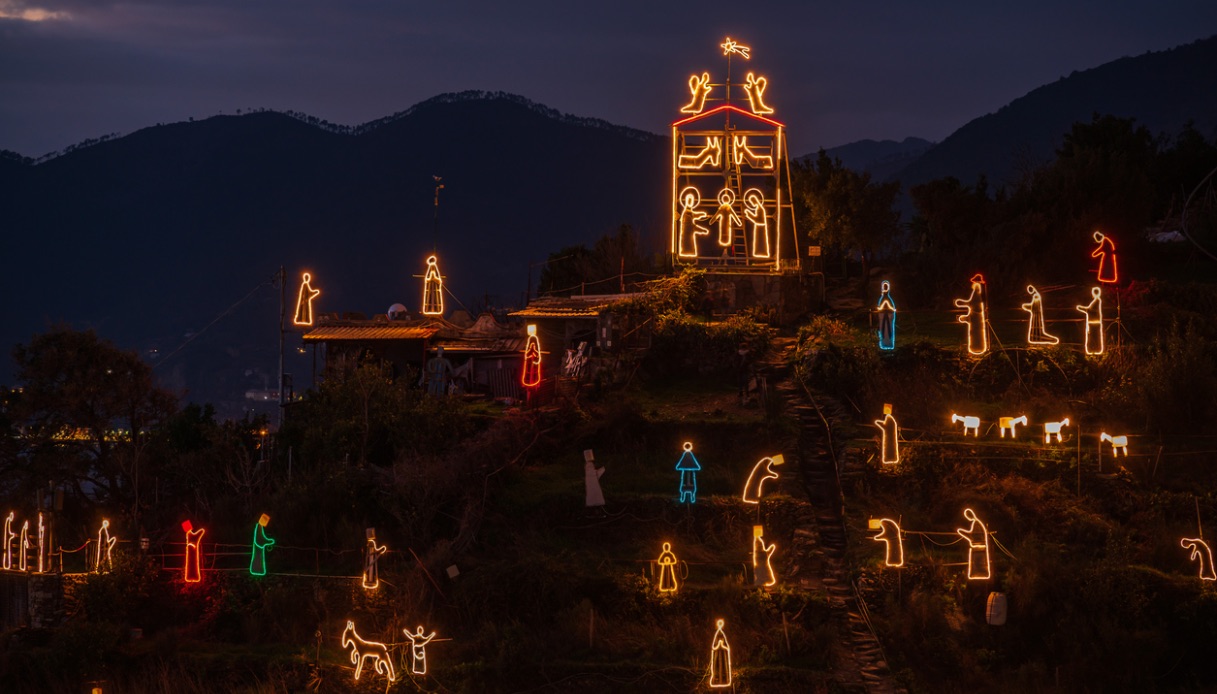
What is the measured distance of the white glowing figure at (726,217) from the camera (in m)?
36.1

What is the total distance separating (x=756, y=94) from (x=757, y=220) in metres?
4.88

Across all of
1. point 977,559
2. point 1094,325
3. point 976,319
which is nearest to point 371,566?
point 977,559

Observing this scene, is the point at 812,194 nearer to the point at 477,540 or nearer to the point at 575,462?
the point at 575,462

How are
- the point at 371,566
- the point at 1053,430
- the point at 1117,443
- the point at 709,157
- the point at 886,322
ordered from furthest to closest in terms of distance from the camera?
the point at 709,157 → the point at 886,322 → the point at 1053,430 → the point at 1117,443 → the point at 371,566

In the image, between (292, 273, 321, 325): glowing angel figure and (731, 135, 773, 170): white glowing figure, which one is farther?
(731, 135, 773, 170): white glowing figure

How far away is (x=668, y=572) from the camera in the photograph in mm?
21281

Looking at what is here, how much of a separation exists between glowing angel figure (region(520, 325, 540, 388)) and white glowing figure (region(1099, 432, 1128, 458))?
1364 centimetres

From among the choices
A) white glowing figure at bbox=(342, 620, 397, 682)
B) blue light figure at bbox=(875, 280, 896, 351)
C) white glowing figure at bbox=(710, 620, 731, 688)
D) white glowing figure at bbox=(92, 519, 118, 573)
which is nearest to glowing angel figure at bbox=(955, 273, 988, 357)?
blue light figure at bbox=(875, 280, 896, 351)

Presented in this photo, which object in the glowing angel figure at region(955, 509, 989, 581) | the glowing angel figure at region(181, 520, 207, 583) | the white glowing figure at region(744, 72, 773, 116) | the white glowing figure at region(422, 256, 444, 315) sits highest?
the white glowing figure at region(744, 72, 773, 116)

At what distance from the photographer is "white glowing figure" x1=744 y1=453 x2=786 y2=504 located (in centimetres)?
2302

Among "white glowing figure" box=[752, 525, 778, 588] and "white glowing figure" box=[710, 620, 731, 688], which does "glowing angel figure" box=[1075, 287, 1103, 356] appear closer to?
"white glowing figure" box=[752, 525, 778, 588]

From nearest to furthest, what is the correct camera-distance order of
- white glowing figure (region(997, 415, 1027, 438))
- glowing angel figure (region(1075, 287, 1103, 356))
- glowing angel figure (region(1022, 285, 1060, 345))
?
1. white glowing figure (region(997, 415, 1027, 438))
2. glowing angel figure (region(1075, 287, 1103, 356))
3. glowing angel figure (region(1022, 285, 1060, 345))

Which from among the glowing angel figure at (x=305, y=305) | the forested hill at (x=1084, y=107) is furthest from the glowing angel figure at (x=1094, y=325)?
the forested hill at (x=1084, y=107)

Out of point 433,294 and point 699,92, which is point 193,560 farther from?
point 699,92
